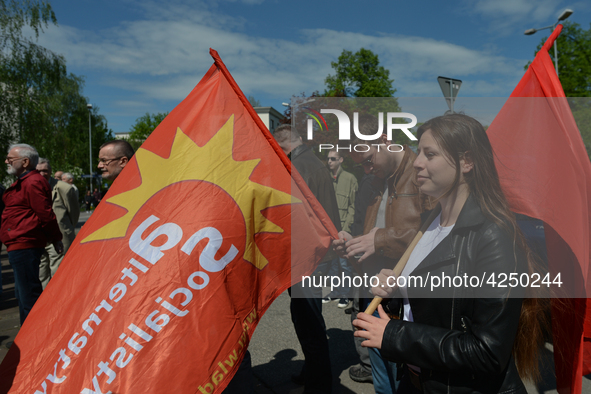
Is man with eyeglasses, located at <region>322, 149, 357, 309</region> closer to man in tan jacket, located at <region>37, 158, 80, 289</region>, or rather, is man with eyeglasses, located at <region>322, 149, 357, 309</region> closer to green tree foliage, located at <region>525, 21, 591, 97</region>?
man in tan jacket, located at <region>37, 158, 80, 289</region>

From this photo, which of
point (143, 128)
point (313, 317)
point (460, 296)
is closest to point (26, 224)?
point (313, 317)

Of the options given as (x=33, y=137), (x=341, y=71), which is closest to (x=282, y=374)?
(x=33, y=137)

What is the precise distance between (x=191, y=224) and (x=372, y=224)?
1.35 meters

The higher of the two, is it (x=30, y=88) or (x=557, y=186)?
(x=30, y=88)

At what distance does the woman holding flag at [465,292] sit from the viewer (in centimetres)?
132

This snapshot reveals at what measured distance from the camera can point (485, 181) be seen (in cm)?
145

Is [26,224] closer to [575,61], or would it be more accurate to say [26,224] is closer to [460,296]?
[460,296]

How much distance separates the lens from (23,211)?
4.16 m

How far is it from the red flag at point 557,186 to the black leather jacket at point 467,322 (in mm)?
350

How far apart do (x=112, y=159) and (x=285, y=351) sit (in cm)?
244

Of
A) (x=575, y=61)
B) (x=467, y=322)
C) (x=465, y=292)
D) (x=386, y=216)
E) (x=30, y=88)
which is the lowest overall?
(x=467, y=322)

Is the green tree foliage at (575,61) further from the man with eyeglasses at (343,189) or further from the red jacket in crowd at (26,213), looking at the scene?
the red jacket in crowd at (26,213)

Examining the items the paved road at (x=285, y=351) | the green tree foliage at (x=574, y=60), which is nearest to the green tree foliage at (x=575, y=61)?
the green tree foliage at (x=574, y=60)

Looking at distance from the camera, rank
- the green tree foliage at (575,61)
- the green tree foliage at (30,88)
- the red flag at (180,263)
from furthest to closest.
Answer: the green tree foliage at (575,61)
the green tree foliage at (30,88)
the red flag at (180,263)
